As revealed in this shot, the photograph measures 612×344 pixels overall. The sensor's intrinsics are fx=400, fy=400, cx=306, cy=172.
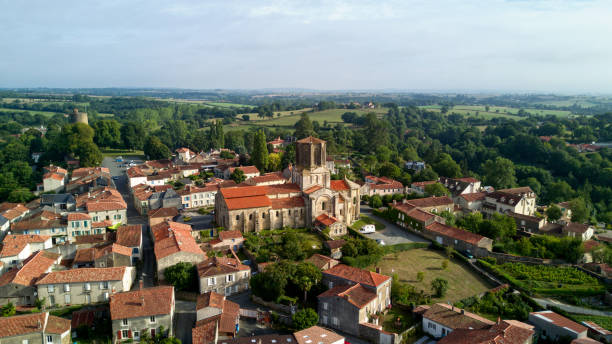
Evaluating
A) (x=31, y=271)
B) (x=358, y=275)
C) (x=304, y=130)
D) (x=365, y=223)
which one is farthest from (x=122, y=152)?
(x=358, y=275)

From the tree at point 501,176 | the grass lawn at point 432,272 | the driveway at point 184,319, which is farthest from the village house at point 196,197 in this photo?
the tree at point 501,176

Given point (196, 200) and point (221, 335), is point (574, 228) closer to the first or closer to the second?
point (221, 335)

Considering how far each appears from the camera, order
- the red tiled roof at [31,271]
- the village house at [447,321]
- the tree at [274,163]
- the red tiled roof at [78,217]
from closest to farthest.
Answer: the village house at [447,321] → the red tiled roof at [31,271] → the red tiled roof at [78,217] → the tree at [274,163]

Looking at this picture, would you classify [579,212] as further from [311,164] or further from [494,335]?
[494,335]

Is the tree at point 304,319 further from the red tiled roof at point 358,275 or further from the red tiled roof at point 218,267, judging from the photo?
the red tiled roof at point 218,267

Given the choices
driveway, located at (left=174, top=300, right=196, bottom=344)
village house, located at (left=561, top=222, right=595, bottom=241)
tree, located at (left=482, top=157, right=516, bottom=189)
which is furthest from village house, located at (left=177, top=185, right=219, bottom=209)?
tree, located at (left=482, top=157, right=516, bottom=189)

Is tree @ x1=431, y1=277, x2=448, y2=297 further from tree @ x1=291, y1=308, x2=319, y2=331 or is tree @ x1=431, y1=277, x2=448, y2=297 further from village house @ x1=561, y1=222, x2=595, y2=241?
village house @ x1=561, y1=222, x2=595, y2=241
